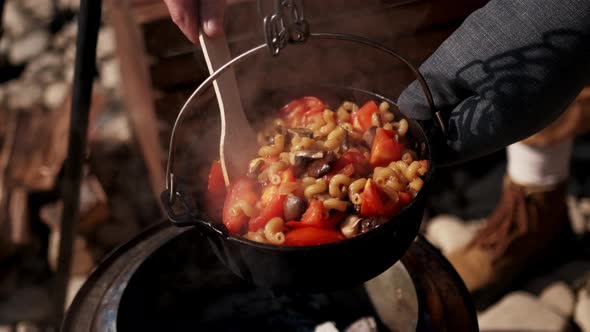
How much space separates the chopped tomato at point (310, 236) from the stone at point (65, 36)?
13.7 feet

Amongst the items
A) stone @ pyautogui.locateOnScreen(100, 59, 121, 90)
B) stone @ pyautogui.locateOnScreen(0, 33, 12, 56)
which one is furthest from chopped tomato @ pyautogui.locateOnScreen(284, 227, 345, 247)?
stone @ pyautogui.locateOnScreen(0, 33, 12, 56)

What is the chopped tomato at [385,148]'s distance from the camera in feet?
5.64

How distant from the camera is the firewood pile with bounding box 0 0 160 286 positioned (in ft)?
11.5

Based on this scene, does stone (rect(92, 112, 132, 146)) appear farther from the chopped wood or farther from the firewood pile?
the chopped wood

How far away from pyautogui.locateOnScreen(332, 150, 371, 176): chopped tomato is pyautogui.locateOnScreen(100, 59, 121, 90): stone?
353 centimetres

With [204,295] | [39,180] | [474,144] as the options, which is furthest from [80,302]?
[39,180]

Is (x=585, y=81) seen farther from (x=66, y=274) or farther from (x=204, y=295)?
(x=66, y=274)

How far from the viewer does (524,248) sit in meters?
3.24

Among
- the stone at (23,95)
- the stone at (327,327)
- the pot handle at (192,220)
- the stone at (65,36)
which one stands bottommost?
the stone at (23,95)

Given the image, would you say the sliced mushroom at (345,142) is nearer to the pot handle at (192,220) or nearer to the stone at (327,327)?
the pot handle at (192,220)

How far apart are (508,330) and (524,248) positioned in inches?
17.9

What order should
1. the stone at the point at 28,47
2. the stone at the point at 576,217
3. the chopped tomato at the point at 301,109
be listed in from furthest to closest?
the stone at the point at 28,47 → the stone at the point at 576,217 → the chopped tomato at the point at 301,109

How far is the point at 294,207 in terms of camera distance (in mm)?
1601

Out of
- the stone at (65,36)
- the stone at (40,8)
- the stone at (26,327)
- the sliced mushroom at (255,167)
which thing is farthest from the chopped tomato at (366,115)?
the stone at (40,8)
